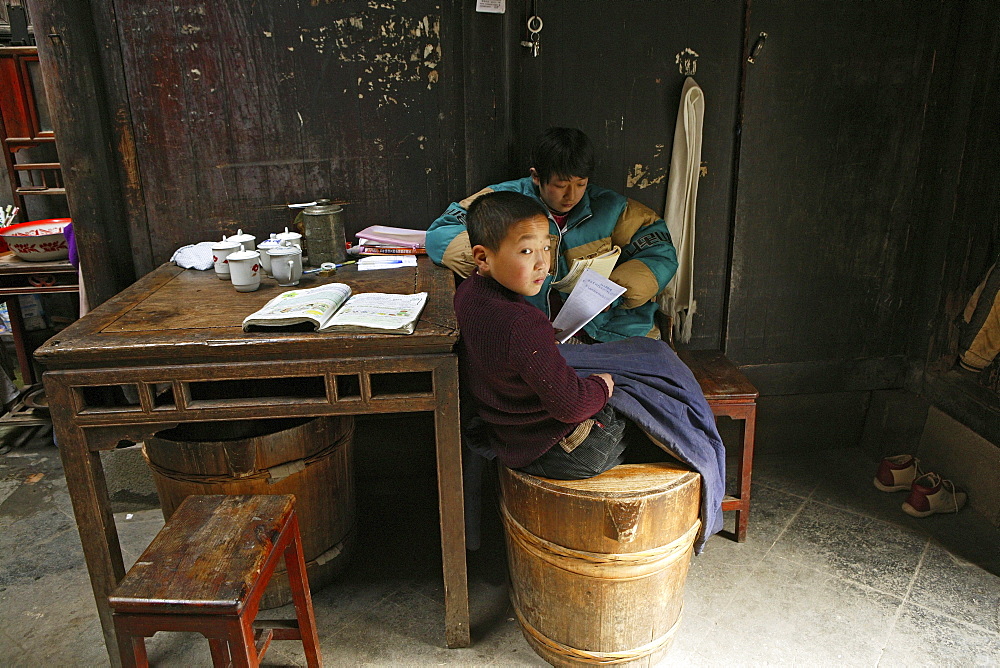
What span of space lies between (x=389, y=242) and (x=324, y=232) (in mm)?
303

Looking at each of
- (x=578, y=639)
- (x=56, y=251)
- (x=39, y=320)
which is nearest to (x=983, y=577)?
(x=578, y=639)

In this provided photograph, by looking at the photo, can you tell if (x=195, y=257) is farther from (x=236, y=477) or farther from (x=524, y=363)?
(x=524, y=363)

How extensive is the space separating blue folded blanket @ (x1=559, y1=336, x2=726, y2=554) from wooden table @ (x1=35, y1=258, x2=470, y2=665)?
53 cm

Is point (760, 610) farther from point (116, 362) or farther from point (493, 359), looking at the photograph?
point (116, 362)

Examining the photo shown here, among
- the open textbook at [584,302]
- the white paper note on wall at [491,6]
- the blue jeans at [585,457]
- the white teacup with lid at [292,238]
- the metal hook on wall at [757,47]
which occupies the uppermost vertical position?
the white paper note on wall at [491,6]

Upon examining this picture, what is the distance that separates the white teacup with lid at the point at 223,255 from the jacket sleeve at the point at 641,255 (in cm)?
145

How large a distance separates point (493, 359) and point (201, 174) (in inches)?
69.2

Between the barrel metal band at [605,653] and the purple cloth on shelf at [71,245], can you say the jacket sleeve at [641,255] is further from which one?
the purple cloth on shelf at [71,245]

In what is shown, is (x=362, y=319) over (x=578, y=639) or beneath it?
over

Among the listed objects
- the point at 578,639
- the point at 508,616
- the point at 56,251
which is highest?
the point at 56,251

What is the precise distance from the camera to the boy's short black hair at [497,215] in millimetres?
1873

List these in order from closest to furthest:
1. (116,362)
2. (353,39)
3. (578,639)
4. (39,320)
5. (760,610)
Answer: (116,362), (578,639), (760,610), (353,39), (39,320)

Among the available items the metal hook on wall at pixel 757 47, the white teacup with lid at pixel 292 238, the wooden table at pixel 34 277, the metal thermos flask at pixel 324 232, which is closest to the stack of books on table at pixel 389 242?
the metal thermos flask at pixel 324 232

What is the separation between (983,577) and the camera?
2.58 metres
